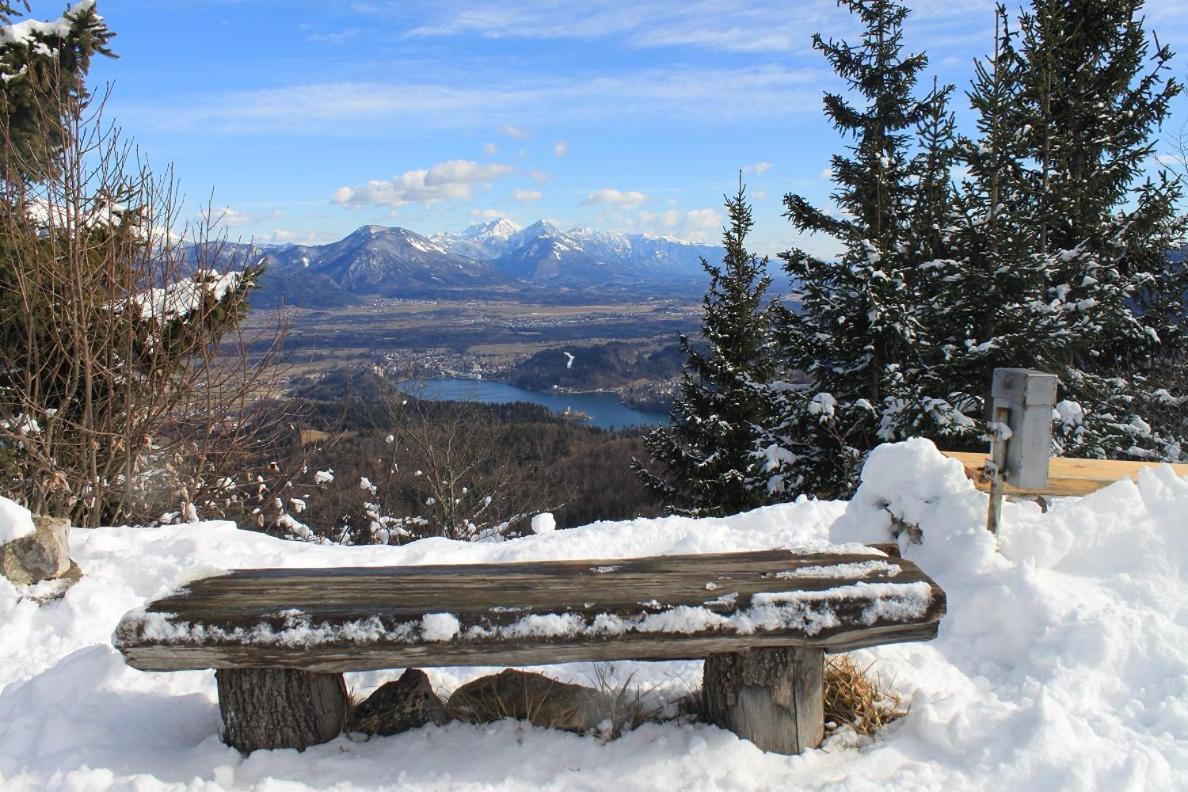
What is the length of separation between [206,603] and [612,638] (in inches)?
57.8

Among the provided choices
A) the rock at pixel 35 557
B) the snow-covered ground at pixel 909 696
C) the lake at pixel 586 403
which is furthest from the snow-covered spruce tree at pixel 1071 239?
the lake at pixel 586 403

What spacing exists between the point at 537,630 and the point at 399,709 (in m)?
0.81

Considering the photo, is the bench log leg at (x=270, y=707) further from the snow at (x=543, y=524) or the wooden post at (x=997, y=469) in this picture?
the wooden post at (x=997, y=469)

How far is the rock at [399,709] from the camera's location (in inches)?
115

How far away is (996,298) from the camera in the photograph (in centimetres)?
991

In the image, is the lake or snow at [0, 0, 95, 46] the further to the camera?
the lake

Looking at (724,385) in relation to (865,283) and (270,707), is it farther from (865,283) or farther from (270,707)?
(270,707)

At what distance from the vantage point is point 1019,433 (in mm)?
4406

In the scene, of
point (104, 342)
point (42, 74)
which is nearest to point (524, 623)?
point (104, 342)

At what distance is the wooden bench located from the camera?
2553 mm

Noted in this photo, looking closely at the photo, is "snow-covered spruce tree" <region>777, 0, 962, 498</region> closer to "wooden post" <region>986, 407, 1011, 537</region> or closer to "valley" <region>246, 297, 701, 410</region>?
"wooden post" <region>986, 407, 1011, 537</region>

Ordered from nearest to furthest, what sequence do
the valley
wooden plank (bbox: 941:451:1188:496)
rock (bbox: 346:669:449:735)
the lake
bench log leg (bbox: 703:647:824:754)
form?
1. bench log leg (bbox: 703:647:824:754)
2. rock (bbox: 346:669:449:735)
3. wooden plank (bbox: 941:451:1188:496)
4. the lake
5. the valley

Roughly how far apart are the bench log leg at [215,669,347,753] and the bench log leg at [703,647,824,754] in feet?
5.02

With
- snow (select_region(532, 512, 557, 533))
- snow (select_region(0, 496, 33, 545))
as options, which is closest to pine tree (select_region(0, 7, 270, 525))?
snow (select_region(0, 496, 33, 545))
